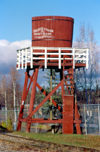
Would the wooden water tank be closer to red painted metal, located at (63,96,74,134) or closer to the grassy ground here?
red painted metal, located at (63,96,74,134)

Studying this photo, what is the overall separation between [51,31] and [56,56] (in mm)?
1960

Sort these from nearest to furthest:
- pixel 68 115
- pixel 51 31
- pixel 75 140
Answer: pixel 75 140 → pixel 68 115 → pixel 51 31

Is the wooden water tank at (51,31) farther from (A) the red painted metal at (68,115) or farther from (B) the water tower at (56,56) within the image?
(A) the red painted metal at (68,115)

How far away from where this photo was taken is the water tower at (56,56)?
73.9ft

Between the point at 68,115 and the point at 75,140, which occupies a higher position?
the point at 68,115

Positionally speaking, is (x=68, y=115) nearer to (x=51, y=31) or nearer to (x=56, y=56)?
(x=56, y=56)

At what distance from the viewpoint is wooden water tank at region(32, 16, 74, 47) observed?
917 inches

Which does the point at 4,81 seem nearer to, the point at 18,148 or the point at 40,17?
the point at 40,17

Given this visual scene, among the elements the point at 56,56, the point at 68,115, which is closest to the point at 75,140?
the point at 68,115

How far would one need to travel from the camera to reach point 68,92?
23.1 m

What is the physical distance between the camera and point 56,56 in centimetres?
2338

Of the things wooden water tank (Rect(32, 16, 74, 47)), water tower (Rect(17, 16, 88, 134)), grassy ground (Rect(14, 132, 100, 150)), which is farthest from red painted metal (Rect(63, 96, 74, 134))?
wooden water tank (Rect(32, 16, 74, 47))


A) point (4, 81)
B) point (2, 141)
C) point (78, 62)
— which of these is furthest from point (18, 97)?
point (2, 141)

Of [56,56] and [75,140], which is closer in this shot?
[75,140]
